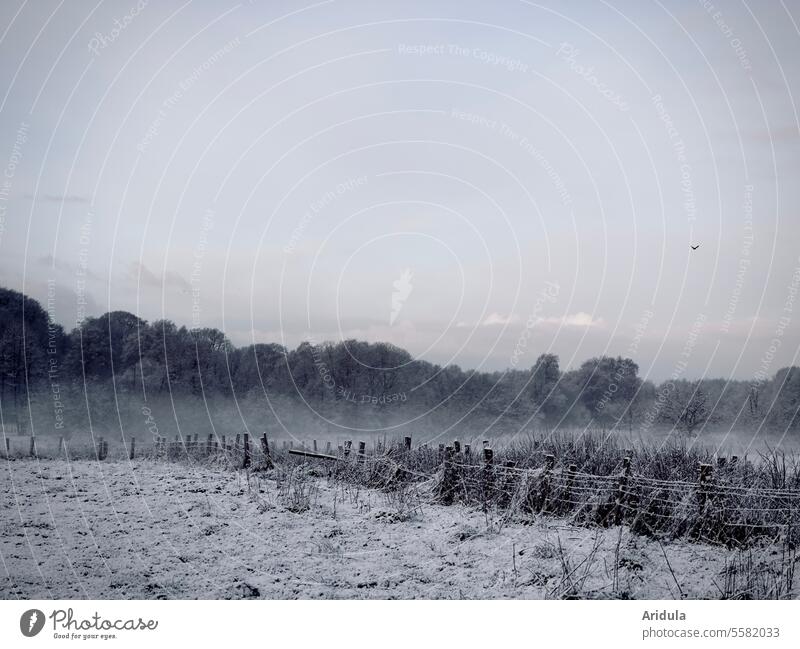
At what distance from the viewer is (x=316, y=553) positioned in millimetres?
9547

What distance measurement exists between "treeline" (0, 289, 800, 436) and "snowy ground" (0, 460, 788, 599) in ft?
78.0

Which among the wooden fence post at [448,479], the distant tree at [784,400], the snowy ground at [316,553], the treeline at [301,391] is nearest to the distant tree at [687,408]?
the treeline at [301,391]

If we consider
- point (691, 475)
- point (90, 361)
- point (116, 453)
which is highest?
point (90, 361)

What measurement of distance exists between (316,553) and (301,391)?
30656mm

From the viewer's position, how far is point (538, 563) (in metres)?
8.51

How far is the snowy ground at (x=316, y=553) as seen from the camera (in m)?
8.10

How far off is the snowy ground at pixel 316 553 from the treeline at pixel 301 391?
2376 cm

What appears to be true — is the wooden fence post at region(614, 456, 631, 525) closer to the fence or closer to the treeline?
the fence

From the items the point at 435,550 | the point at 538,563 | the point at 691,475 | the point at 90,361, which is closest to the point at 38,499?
the point at 435,550

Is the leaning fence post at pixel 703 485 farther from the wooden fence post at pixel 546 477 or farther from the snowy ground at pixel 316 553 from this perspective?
the wooden fence post at pixel 546 477

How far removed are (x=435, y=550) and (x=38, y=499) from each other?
10.2 metres

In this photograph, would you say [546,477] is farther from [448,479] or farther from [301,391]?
[301,391]

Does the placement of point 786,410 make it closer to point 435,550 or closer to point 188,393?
point 435,550

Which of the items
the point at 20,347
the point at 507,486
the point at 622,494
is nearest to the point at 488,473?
the point at 507,486
